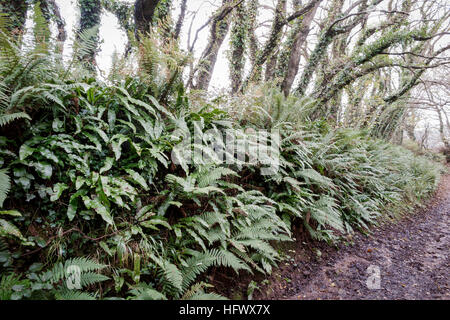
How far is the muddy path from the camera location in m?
2.60

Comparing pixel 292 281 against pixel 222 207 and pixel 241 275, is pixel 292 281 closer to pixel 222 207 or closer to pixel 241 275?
pixel 241 275

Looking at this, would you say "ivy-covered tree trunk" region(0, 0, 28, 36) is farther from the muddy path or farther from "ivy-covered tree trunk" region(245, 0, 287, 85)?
the muddy path

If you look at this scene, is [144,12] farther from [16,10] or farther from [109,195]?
[109,195]

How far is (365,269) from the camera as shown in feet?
10.3

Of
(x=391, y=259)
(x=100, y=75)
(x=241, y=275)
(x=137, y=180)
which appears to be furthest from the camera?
(x=391, y=259)

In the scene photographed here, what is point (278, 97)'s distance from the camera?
162 inches

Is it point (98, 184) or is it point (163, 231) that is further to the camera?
point (163, 231)

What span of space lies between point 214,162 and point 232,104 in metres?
1.77

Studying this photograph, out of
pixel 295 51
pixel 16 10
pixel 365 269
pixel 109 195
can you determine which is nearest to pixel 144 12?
pixel 16 10

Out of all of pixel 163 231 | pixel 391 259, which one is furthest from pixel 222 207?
pixel 391 259

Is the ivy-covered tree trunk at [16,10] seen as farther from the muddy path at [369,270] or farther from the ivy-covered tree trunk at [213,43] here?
the muddy path at [369,270]
